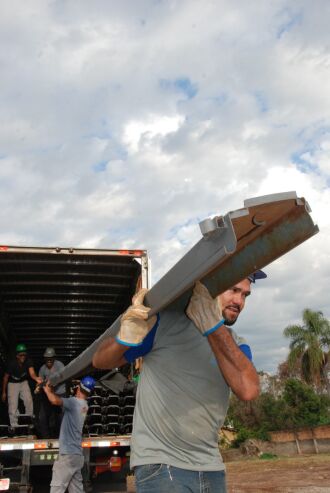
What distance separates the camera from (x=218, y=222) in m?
2.04

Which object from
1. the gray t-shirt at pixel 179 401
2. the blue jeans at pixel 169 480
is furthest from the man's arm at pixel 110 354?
the blue jeans at pixel 169 480

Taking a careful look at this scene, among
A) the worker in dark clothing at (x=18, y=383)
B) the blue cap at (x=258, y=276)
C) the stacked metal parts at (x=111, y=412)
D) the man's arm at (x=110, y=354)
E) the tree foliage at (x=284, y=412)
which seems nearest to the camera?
the man's arm at (x=110, y=354)

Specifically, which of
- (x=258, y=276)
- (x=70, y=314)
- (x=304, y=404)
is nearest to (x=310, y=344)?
(x=304, y=404)

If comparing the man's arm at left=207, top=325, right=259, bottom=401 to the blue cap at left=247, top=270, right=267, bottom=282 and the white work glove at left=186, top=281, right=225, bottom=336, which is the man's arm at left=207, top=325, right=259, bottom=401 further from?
the blue cap at left=247, top=270, right=267, bottom=282

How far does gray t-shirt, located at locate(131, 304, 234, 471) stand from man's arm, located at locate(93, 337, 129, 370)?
151 mm

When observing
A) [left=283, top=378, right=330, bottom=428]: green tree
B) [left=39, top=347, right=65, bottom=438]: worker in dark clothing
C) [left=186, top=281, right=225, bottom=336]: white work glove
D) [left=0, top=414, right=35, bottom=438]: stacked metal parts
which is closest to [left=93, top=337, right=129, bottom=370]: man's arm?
[left=186, top=281, right=225, bottom=336]: white work glove

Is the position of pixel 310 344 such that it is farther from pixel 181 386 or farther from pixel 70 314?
pixel 181 386

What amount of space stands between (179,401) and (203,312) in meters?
0.43

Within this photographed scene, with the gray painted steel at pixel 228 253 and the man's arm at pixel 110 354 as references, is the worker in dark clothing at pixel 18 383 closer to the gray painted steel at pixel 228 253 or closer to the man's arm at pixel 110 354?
the man's arm at pixel 110 354

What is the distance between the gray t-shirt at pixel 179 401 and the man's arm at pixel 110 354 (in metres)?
0.15

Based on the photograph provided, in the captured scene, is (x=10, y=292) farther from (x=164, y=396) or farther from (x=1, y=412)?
(x=164, y=396)

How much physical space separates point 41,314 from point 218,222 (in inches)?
387

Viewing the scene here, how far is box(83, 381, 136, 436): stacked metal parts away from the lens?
791 cm

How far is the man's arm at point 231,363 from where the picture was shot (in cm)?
230
